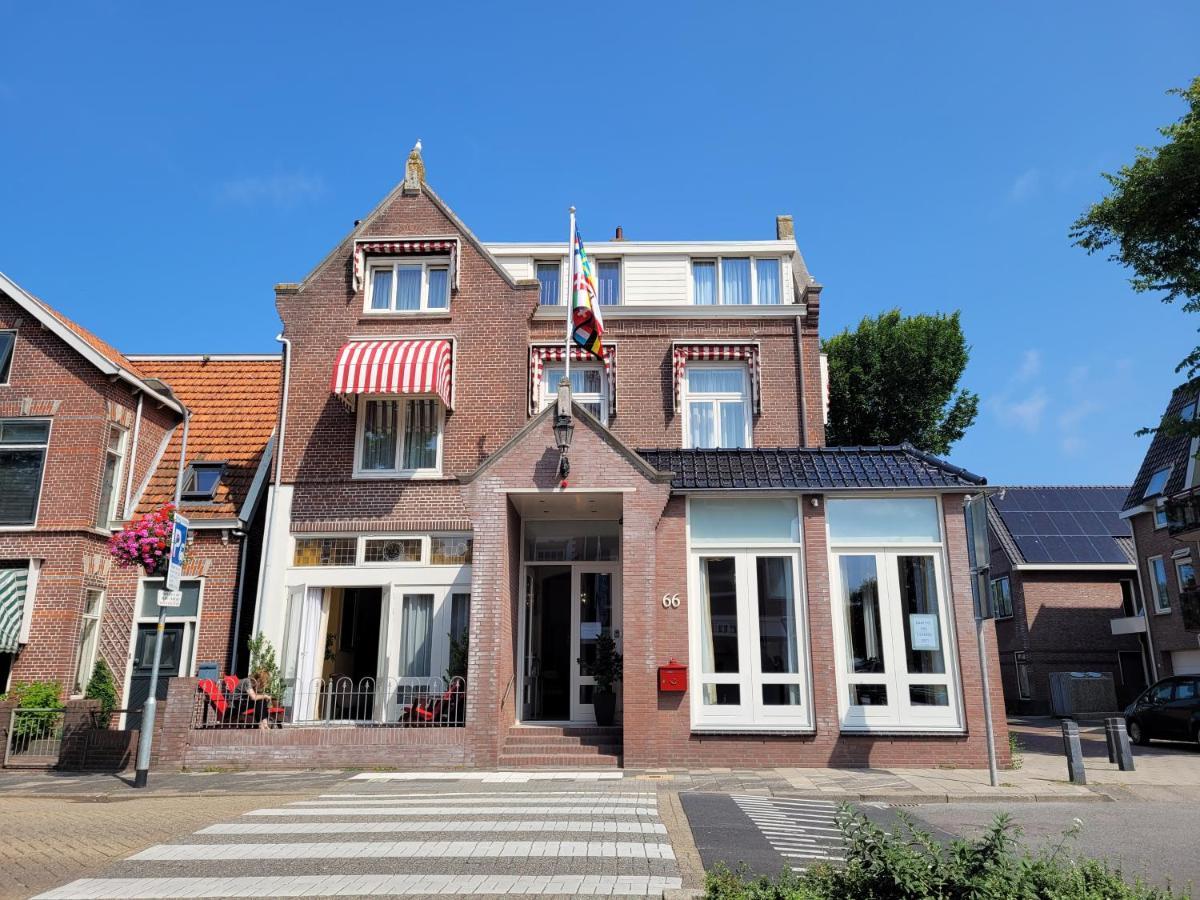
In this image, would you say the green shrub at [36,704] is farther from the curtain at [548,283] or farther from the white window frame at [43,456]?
the curtain at [548,283]

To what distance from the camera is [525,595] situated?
52.7 feet

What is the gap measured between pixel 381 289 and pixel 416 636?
8074 millimetres

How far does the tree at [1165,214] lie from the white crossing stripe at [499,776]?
14.2m

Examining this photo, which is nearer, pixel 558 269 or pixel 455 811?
pixel 455 811

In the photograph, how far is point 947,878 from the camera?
14.7 feet

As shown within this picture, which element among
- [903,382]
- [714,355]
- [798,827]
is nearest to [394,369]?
[714,355]

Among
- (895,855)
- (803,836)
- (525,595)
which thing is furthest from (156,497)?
(895,855)

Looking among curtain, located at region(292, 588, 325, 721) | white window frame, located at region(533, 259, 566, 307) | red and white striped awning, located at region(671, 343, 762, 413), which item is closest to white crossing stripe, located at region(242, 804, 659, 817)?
curtain, located at region(292, 588, 325, 721)

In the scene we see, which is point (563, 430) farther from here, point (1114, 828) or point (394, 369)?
point (1114, 828)

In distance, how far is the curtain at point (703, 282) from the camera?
2136 centimetres

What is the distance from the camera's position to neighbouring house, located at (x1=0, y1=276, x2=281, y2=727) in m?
17.2

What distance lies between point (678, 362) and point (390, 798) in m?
12.0

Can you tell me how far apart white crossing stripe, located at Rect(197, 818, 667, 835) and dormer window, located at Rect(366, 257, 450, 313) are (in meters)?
12.9

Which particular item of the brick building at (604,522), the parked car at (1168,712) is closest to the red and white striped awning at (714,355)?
the brick building at (604,522)
